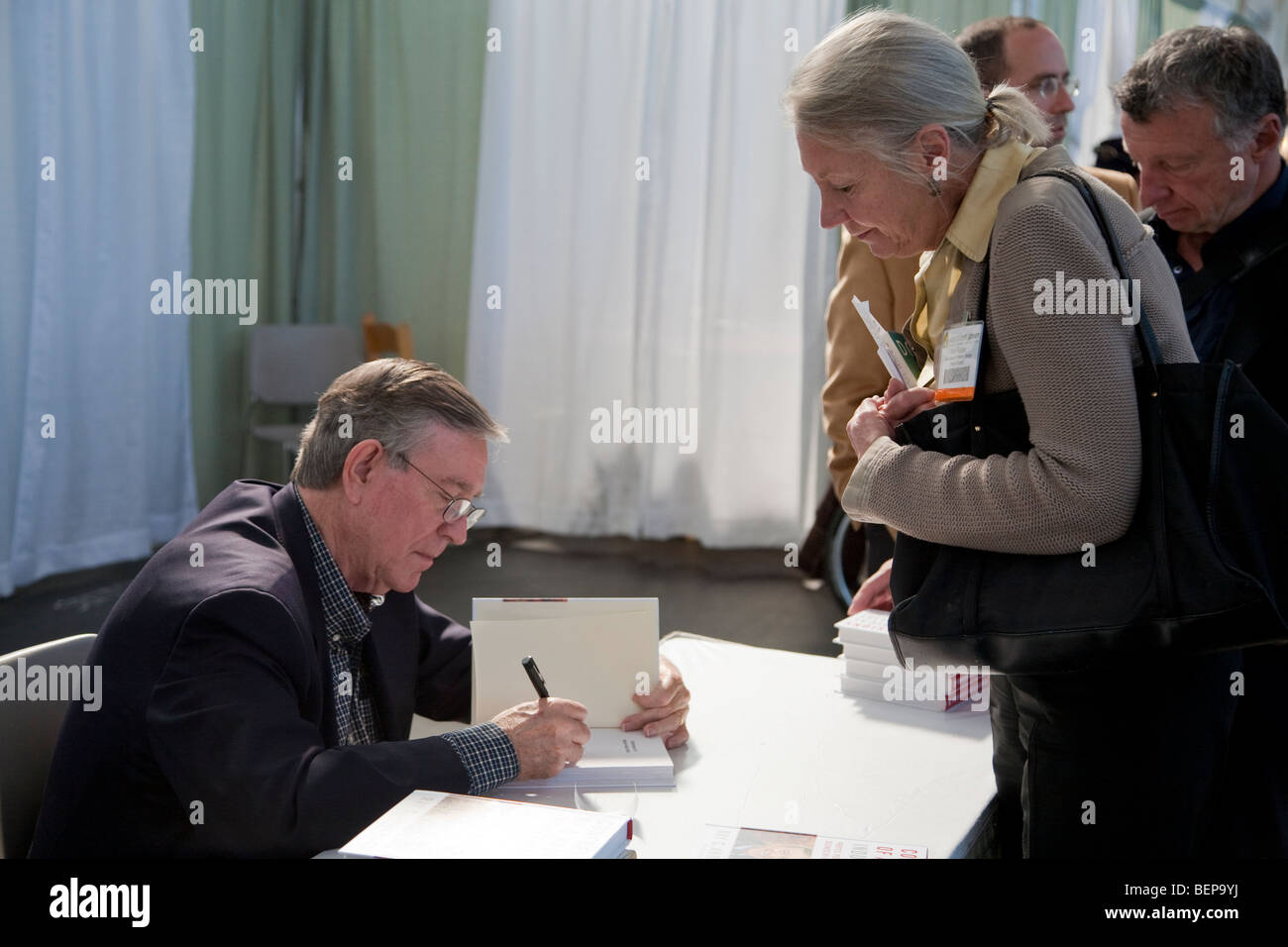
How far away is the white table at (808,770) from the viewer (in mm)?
1503

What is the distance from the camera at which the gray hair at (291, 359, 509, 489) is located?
5.47 feet

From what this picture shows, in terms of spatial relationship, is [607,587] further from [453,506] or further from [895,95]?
[895,95]

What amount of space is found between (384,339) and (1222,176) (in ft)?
16.1

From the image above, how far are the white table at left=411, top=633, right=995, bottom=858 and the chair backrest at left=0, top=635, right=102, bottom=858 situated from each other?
1.95ft

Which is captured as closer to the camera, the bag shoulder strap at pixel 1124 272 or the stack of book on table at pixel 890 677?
the bag shoulder strap at pixel 1124 272

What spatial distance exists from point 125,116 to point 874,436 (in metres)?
4.93

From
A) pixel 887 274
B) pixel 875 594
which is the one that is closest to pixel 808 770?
pixel 875 594

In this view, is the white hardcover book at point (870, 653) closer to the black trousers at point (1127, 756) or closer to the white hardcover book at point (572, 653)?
the white hardcover book at point (572, 653)

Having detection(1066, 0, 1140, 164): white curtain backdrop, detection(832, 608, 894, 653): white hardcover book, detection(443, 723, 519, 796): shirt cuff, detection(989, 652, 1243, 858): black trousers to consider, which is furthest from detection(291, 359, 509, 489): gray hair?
detection(1066, 0, 1140, 164): white curtain backdrop

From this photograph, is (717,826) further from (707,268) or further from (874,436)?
(707,268)

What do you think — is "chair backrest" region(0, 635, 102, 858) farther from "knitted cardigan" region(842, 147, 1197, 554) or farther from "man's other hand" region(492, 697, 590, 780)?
"knitted cardigan" region(842, 147, 1197, 554)

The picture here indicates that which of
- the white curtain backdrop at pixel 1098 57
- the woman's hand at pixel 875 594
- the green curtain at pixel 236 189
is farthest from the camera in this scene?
the green curtain at pixel 236 189

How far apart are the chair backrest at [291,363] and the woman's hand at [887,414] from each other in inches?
188

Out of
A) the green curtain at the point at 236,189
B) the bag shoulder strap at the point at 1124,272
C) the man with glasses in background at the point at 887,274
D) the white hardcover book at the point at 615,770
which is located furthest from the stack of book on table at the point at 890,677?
the green curtain at the point at 236,189
